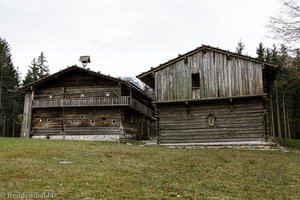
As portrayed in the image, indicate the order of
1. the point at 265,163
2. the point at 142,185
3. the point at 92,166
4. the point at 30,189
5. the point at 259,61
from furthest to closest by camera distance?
the point at 259,61
the point at 265,163
the point at 92,166
the point at 142,185
the point at 30,189

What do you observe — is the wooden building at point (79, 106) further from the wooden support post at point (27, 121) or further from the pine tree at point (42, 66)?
the pine tree at point (42, 66)

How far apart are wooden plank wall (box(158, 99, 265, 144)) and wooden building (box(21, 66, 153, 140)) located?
854 centimetres

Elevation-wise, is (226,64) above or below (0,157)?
above

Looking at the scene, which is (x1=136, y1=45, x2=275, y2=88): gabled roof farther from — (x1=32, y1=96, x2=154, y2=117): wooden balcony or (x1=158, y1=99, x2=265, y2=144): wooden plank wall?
(x1=32, y1=96, x2=154, y2=117): wooden balcony

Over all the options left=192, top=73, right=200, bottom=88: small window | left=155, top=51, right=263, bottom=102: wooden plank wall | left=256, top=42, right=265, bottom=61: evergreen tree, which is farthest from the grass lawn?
left=256, top=42, right=265, bottom=61: evergreen tree

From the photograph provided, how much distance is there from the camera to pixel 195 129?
25531mm

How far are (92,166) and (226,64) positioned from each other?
15.2 m

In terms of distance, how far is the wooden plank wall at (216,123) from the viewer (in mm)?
24359

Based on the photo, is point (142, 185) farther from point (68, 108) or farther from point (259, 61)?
point (68, 108)

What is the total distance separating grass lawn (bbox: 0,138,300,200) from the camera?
920 cm

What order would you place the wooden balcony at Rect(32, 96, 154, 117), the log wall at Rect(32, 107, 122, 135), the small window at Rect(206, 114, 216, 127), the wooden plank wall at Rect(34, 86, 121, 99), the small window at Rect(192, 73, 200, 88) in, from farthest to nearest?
1. the wooden plank wall at Rect(34, 86, 121, 99)
2. the log wall at Rect(32, 107, 122, 135)
3. the wooden balcony at Rect(32, 96, 154, 117)
4. the small window at Rect(192, 73, 200, 88)
5. the small window at Rect(206, 114, 216, 127)

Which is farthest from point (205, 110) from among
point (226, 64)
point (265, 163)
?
point (265, 163)

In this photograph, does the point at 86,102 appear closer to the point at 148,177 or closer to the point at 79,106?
the point at 79,106

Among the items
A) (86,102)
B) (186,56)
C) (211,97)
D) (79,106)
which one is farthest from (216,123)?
(79,106)
